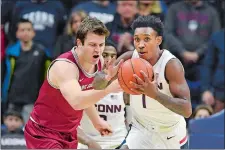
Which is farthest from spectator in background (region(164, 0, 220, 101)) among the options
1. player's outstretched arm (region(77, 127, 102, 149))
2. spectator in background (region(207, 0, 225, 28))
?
player's outstretched arm (region(77, 127, 102, 149))

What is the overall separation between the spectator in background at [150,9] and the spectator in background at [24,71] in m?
1.76

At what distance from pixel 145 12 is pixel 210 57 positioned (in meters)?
1.29

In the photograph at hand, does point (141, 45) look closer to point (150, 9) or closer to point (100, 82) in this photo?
point (100, 82)

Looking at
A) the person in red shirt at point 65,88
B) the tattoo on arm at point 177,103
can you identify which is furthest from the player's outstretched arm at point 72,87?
the tattoo on arm at point 177,103

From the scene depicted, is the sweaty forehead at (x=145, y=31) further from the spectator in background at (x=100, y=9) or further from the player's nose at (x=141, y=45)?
the spectator in background at (x=100, y=9)

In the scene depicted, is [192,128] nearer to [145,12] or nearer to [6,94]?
[145,12]

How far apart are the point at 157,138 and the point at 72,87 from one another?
1470mm

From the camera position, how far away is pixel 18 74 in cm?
1092

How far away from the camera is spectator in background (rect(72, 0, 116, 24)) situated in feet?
37.6

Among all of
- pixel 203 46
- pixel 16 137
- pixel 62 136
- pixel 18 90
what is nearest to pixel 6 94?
pixel 18 90

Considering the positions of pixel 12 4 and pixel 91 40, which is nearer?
pixel 91 40

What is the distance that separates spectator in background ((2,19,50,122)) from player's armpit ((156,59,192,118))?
4.11 m

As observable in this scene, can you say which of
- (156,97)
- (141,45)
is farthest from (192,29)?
(156,97)

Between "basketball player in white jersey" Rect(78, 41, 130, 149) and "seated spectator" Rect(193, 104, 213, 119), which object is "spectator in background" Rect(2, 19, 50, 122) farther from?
"seated spectator" Rect(193, 104, 213, 119)
